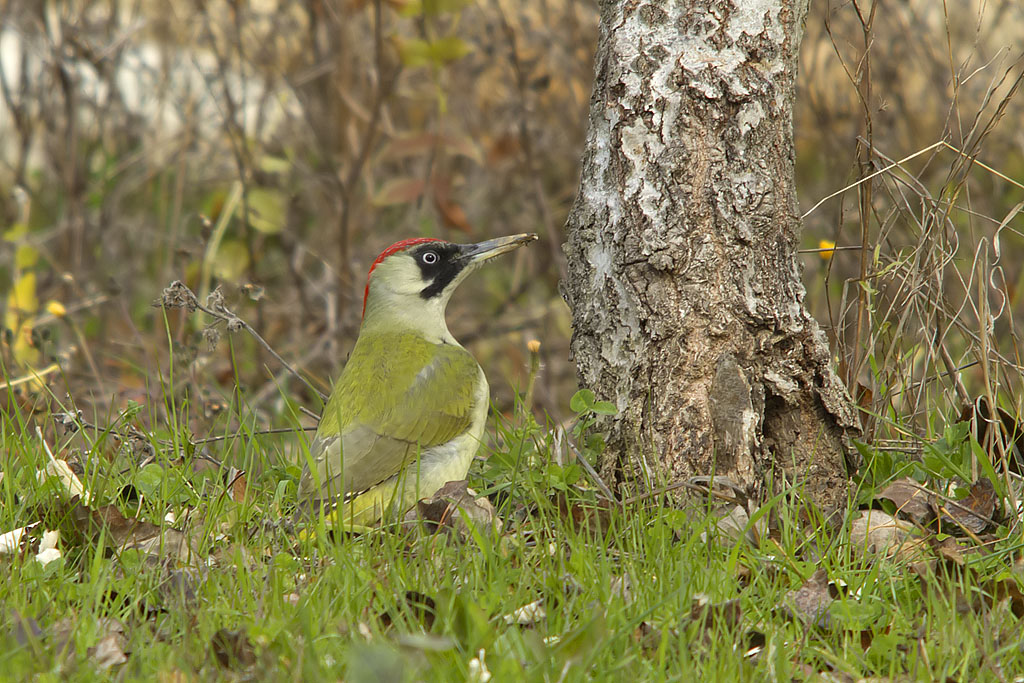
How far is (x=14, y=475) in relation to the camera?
336cm

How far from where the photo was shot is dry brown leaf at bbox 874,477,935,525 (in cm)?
321

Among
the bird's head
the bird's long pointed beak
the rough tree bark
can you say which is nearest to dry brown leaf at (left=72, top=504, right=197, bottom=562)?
the rough tree bark

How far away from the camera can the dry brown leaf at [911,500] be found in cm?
321

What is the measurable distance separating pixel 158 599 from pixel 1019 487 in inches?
94.4

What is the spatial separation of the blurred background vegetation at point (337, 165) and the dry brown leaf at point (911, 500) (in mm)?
2554

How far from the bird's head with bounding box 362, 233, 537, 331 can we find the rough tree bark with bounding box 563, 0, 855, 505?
1.11m

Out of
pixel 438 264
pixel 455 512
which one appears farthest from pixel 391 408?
pixel 438 264

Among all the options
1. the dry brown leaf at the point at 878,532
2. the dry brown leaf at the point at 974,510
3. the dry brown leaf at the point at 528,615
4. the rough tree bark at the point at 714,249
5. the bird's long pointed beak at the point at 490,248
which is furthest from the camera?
the bird's long pointed beak at the point at 490,248

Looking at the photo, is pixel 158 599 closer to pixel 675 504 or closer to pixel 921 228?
pixel 675 504

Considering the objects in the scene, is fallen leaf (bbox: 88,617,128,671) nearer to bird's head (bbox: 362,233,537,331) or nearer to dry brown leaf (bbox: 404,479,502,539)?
dry brown leaf (bbox: 404,479,502,539)

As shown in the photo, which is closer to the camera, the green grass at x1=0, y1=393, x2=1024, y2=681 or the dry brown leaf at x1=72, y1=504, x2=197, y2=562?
the green grass at x1=0, y1=393, x2=1024, y2=681

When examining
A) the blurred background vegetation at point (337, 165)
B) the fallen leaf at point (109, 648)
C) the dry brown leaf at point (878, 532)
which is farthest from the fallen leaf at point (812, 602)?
the blurred background vegetation at point (337, 165)

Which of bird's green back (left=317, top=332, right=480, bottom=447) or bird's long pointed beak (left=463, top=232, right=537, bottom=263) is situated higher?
bird's long pointed beak (left=463, top=232, right=537, bottom=263)

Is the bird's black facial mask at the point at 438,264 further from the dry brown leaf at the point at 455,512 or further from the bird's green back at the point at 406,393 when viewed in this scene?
the dry brown leaf at the point at 455,512
